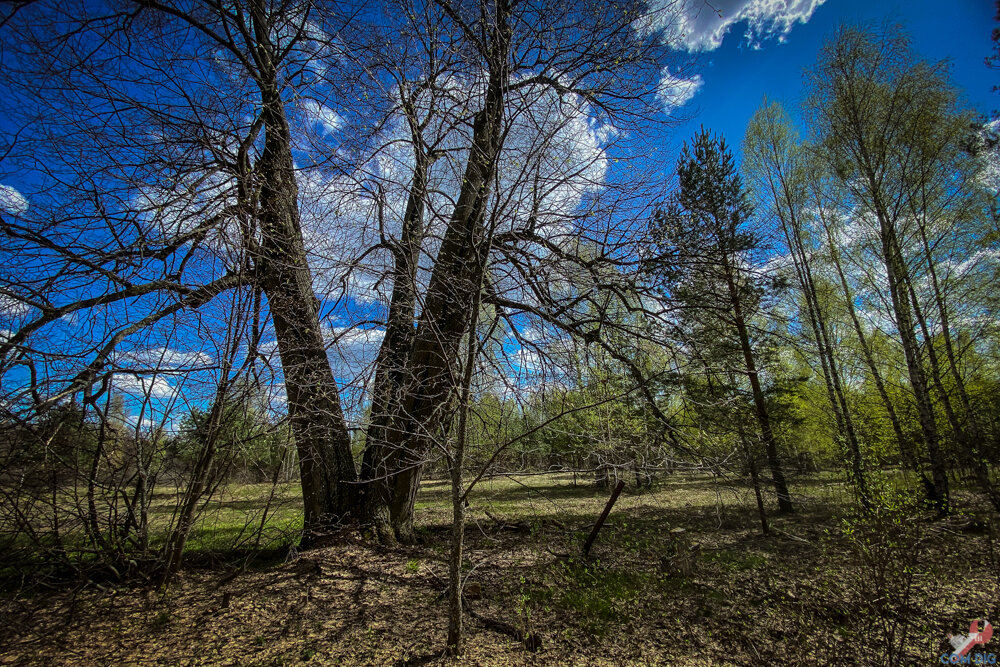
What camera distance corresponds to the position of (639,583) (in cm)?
457

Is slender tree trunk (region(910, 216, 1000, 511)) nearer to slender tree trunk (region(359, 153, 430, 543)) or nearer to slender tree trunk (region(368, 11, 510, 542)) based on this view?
slender tree trunk (region(368, 11, 510, 542))

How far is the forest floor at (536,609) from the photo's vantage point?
2.96 metres

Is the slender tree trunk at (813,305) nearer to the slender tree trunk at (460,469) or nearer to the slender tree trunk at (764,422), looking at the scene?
the slender tree trunk at (764,422)

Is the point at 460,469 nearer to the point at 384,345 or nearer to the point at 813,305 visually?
the point at 384,345

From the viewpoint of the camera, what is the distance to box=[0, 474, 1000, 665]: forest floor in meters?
2.96

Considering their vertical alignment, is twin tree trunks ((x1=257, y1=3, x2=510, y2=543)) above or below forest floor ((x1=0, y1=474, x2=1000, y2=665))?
above

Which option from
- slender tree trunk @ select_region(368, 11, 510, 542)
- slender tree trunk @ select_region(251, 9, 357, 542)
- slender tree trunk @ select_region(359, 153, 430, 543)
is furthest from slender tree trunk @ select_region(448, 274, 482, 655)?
slender tree trunk @ select_region(251, 9, 357, 542)

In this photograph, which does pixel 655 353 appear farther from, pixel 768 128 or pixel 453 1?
pixel 768 128

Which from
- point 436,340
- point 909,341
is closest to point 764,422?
point 909,341

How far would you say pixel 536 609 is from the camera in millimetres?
3748

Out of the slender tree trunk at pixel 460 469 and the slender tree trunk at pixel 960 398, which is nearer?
the slender tree trunk at pixel 460 469

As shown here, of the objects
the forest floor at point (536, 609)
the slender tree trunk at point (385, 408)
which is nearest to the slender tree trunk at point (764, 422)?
the forest floor at point (536, 609)

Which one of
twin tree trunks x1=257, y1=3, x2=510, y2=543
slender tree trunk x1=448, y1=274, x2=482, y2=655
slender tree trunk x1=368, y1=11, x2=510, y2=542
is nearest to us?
slender tree trunk x1=448, y1=274, x2=482, y2=655

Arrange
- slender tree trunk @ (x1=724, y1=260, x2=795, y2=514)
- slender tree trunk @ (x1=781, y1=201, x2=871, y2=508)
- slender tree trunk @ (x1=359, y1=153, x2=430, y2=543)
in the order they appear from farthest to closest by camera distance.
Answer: slender tree trunk @ (x1=781, y1=201, x2=871, y2=508) → slender tree trunk @ (x1=724, y1=260, x2=795, y2=514) → slender tree trunk @ (x1=359, y1=153, x2=430, y2=543)
